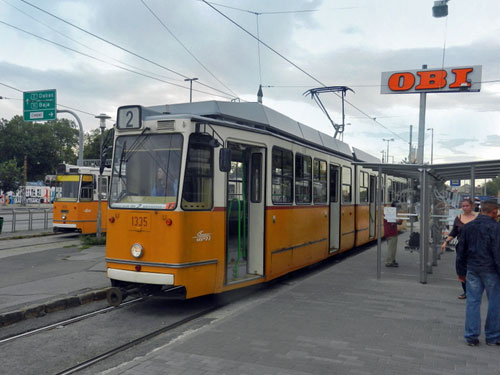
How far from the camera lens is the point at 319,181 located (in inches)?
452

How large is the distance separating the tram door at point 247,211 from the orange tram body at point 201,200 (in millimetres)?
18

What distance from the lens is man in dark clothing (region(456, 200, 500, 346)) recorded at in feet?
18.6

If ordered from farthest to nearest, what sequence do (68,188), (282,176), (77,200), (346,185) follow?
(68,188) < (77,200) < (346,185) < (282,176)

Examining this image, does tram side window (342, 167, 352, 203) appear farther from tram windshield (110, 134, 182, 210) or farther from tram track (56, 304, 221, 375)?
tram windshield (110, 134, 182, 210)

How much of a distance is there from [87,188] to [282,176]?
39.5 feet

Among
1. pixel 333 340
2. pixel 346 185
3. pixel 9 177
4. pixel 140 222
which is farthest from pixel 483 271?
pixel 9 177

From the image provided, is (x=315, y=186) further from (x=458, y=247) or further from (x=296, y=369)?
(x=296, y=369)

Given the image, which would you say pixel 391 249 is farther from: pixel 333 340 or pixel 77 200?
pixel 77 200

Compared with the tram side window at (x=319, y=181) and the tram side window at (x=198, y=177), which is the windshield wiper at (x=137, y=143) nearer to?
the tram side window at (x=198, y=177)

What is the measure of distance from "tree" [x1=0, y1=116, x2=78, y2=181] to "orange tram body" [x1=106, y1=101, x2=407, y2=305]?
60.2 m

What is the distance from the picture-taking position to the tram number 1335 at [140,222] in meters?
7.02

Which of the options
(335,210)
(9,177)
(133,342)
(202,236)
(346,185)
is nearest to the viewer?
(133,342)

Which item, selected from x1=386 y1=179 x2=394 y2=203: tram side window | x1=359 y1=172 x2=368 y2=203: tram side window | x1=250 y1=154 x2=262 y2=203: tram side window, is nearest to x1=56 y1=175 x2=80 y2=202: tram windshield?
x1=359 y1=172 x2=368 y2=203: tram side window

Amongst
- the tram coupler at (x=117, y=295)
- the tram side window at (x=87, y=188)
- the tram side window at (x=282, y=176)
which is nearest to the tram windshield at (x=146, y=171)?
the tram coupler at (x=117, y=295)
